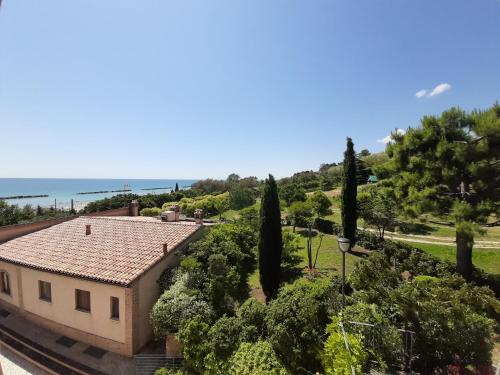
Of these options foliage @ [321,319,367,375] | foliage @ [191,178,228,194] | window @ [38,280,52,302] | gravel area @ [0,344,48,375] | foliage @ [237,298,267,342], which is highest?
foliage @ [191,178,228,194]

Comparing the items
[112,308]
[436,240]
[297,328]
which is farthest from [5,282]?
[436,240]

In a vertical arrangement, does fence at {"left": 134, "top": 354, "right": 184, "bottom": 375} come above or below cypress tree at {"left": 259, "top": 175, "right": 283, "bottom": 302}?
below

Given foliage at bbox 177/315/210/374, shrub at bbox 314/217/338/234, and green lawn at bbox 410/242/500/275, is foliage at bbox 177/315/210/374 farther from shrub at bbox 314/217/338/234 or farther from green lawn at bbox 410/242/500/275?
shrub at bbox 314/217/338/234

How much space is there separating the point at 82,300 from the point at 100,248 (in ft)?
7.94

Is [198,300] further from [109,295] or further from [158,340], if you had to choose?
[109,295]

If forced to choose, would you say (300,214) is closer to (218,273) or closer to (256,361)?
(218,273)

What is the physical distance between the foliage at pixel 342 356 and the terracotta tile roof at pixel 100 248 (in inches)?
278

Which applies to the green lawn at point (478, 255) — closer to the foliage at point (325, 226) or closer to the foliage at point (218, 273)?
the foliage at point (325, 226)

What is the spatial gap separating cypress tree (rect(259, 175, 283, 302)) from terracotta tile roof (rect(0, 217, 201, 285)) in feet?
12.3

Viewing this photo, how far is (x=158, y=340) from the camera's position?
34.3ft

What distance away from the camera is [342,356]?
17.7 feet

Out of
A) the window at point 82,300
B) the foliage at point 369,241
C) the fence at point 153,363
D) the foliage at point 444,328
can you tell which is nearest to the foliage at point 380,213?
the foliage at point 369,241

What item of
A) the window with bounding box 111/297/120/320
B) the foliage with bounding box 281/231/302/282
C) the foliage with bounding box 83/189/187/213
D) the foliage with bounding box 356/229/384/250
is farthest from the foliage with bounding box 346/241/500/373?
the foliage with bounding box 83/189/187/213

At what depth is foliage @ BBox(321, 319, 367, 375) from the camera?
5203mm
